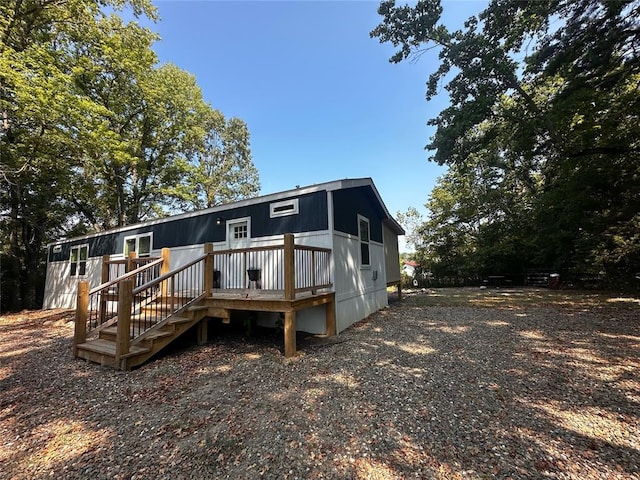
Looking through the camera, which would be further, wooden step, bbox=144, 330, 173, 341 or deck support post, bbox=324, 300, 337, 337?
deck support post, bbox=324, 300, 337, 337

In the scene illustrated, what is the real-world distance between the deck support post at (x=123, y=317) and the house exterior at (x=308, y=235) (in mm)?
2938

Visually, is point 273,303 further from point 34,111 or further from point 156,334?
point 34,111

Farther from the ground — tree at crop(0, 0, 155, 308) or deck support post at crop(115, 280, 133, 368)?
tree at crop(0, 0, 155, 308)

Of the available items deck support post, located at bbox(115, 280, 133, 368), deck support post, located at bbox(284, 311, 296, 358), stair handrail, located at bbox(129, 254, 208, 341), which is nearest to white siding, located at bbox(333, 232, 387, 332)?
deck support post, located at bbox(284, 311, 296, 358)

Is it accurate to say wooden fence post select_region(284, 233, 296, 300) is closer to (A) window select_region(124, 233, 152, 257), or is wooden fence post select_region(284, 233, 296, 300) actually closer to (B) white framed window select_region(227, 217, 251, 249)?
(B) white framed window select_region(227, 217, 251, 249)

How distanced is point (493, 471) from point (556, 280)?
16.3 metres

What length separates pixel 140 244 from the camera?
10.1m

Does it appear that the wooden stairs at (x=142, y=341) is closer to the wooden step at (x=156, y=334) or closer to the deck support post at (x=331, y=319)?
the wooden step at (x=156, y=334)

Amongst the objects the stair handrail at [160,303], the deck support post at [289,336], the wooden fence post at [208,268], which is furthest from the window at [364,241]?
the stair handrail at [160,303]

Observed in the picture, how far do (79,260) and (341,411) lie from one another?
14.4m

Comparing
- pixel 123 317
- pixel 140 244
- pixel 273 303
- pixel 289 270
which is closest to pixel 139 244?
pixel 140 244

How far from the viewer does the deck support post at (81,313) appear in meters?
4.83

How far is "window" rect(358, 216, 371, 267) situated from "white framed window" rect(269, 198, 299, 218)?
237 cm

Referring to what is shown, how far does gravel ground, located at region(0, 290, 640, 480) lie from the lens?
2287 millimetres
